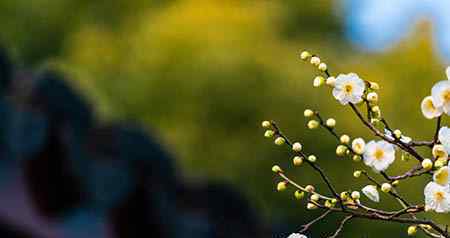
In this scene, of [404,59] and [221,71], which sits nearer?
[221,71]

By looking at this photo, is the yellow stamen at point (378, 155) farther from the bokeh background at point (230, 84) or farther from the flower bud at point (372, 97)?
the bokeh background at point (230, 84)

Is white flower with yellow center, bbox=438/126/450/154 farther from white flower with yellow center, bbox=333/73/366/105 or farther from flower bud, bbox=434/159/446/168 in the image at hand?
white flower with yellow center, bbox=333/73/366/105

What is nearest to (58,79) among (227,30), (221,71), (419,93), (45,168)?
(45,168)

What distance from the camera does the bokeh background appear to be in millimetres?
14242

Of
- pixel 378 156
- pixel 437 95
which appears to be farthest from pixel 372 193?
pixel 437 95

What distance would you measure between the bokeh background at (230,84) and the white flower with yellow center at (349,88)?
11323mm

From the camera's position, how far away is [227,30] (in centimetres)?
1528

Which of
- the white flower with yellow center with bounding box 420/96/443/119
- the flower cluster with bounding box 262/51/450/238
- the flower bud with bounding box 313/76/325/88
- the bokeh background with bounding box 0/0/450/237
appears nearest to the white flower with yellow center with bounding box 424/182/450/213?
the flower cluster with bounding box 262/51/450/238

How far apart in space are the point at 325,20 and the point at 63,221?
13916mm

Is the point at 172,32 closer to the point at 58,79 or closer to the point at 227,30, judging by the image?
the point at 227,30

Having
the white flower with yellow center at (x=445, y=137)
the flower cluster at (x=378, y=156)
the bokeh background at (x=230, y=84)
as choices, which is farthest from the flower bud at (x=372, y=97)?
the bokeh background at (x=230, y=84)

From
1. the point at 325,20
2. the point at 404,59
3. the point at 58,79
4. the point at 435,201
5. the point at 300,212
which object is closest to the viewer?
the point at 435,201

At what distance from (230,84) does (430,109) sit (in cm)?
1261

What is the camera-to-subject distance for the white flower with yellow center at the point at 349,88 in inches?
66.9
